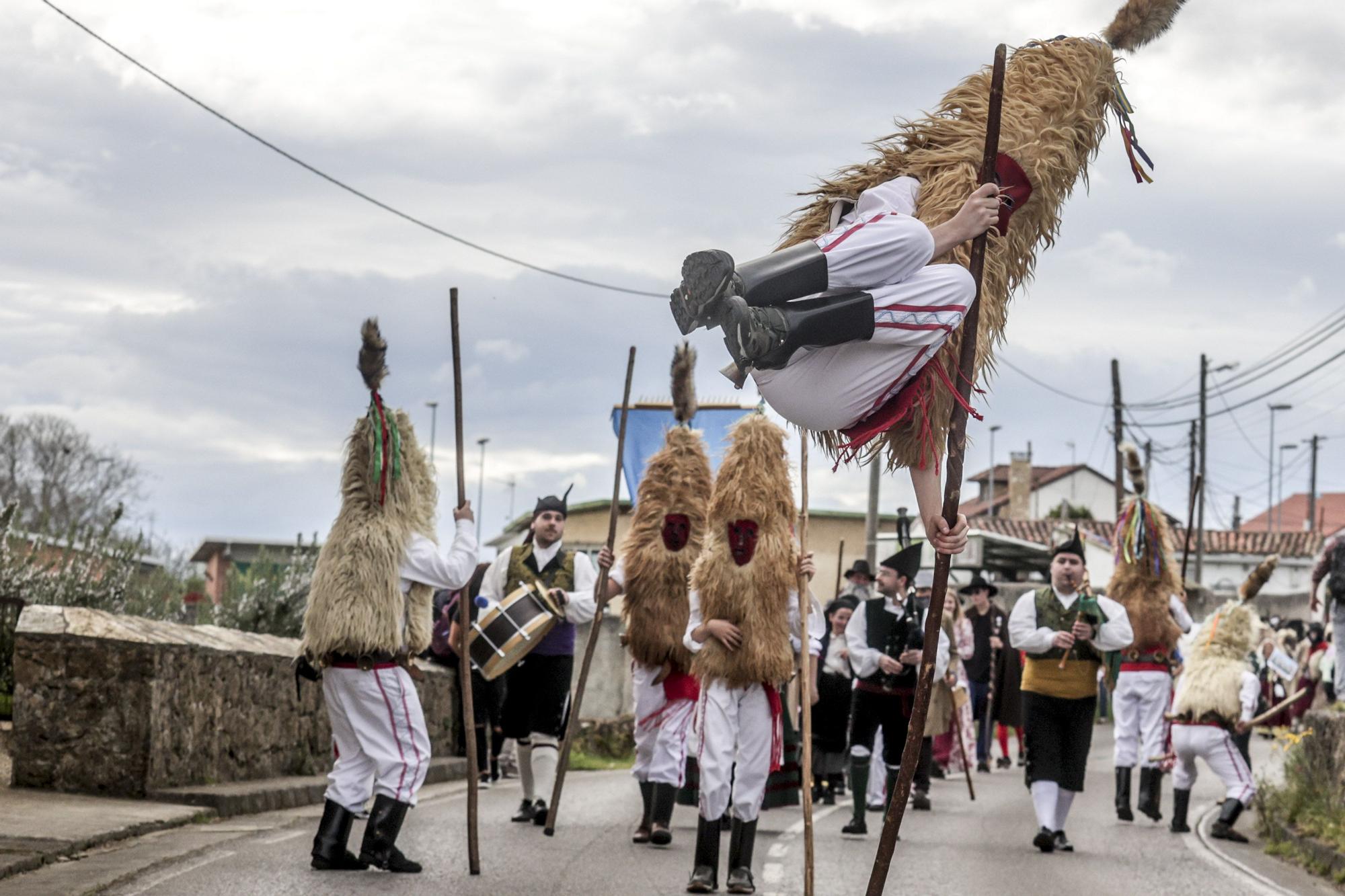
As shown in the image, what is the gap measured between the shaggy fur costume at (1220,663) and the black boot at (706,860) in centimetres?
613

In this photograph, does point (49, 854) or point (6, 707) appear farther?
point (6, 707)

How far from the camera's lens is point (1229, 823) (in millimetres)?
13625

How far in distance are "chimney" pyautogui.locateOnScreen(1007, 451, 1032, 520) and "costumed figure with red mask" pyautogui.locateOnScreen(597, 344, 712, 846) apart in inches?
2563

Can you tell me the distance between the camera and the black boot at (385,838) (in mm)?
9109

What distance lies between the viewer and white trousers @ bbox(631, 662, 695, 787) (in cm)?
1138

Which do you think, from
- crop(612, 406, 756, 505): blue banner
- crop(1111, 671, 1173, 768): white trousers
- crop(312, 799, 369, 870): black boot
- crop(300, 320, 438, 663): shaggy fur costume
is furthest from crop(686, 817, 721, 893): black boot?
crop(612, 406, 756, 505): blue banner

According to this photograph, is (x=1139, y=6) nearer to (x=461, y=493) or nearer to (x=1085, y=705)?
(x=461, y=493)

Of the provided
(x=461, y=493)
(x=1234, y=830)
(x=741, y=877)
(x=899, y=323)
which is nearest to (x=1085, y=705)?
(x=1234, y=830)

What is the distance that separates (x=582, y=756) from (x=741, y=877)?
10489 mm

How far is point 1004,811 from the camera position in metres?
15.5

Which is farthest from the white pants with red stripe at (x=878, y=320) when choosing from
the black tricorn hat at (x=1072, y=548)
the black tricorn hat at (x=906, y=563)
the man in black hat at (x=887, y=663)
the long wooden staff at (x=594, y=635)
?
the black tricorn hat at (x=906, y=563)

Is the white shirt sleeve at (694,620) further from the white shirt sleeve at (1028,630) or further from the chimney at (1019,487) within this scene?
the chimney at (1019,487)

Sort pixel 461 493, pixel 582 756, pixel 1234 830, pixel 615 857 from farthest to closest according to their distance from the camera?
pixel 582 756 < pixel 1234 830 < pixel 615 857 < pixel 461 493

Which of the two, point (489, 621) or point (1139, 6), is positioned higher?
point (1139, 6)
